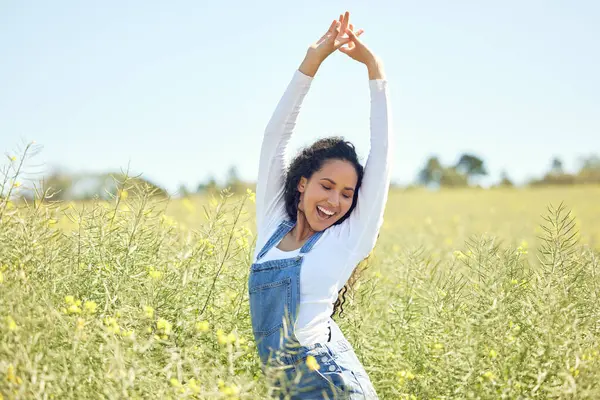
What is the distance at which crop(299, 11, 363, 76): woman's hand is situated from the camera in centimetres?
299

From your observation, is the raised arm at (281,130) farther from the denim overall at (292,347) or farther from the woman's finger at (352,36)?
the denim overall at (292,347)

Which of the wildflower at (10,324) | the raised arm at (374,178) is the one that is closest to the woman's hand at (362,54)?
the raised arm at (374,178)

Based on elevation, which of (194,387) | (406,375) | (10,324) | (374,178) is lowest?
(406,375)

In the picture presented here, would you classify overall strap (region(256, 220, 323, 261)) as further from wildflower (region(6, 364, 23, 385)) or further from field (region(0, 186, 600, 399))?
wildflower (region(6, 364, 23, 385))

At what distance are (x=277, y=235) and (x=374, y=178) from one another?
53cm

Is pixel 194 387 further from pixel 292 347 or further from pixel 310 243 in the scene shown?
pixel 310 243

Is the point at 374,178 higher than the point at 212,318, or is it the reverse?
the point at 374,178

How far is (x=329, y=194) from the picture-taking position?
293 centimetres

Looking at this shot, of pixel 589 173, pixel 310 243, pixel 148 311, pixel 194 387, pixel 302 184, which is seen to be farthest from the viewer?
pixel 589 173

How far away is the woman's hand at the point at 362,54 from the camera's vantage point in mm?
2934

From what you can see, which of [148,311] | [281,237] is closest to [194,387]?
[148,311]

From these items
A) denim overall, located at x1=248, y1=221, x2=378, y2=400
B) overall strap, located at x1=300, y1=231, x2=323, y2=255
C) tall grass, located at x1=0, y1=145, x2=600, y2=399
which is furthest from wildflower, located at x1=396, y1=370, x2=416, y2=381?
overall strap, located at x1=300, y1=231, x2=323, y2=255

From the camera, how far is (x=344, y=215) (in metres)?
2.99

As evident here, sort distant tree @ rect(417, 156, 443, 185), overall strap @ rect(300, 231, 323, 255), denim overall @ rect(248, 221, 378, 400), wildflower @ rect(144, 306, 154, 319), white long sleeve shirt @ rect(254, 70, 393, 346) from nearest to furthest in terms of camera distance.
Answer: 1. wildflower @ rect(144, 306, 154, 319)
2. denim overall @ rect(248, 221, 378, 400)
3. white long sleeve shirt @ rect(254, 70, 393, 346)
4. overall strap @ rect(300, 231, 323, 255)
5. distant tree @ rect(417, 156, 443, 185)
